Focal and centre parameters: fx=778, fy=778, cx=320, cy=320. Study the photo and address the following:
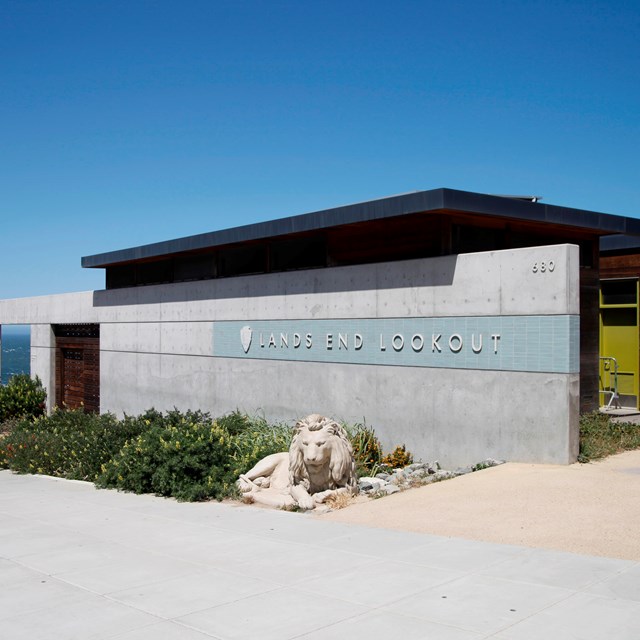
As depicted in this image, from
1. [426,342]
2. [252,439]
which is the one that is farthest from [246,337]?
[426,342]

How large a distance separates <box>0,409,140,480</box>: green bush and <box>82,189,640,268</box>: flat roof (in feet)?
16.3

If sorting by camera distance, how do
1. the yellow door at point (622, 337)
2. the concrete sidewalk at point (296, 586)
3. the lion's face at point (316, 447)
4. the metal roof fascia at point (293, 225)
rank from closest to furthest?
the concrete sidewalk at point (296, 586) < the lion's face at point (316, 447) < the metal roof fascia at point (293, 225) < the yellow door at point (622, 337)

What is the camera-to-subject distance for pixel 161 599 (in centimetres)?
646

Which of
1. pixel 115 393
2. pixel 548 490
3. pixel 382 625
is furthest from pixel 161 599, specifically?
pixel 115 393

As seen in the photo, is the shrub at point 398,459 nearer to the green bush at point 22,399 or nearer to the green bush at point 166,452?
the green bush at point 166,452

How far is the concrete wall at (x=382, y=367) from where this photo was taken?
12.1 m

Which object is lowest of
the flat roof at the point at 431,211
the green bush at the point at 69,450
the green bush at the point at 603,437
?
the green bush at the point at 69,450

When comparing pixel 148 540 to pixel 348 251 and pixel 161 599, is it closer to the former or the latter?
pixel 161 599

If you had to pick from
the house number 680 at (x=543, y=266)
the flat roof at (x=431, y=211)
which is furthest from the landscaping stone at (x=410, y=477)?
the flat roof at (x=431, y=211)

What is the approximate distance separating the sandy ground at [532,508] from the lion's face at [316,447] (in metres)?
0.89

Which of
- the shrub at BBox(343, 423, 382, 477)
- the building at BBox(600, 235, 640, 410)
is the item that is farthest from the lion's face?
the building at BBox(600, 235, 640, 410)

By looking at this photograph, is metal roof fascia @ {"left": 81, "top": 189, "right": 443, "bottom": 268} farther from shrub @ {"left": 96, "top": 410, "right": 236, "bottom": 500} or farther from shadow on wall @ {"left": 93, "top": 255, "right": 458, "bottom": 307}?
shrub @ {"left": 96, "top": 410, "right": 236, "bottom": 500}

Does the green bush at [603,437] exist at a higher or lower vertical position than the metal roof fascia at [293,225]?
lower

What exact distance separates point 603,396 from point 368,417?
749 centimetres
